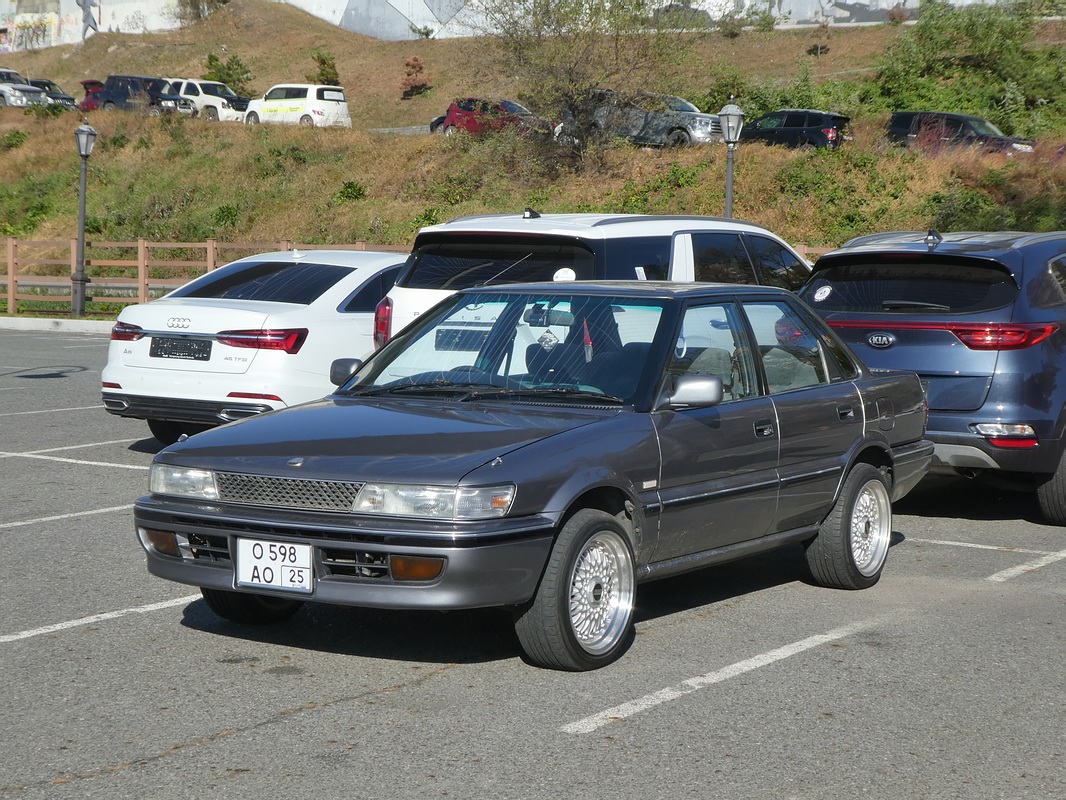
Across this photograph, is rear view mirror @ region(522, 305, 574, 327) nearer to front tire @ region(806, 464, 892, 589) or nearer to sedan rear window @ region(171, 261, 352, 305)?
front tire @ region(806, 464, 892, 589)

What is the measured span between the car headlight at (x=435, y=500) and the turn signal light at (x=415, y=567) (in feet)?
0.53

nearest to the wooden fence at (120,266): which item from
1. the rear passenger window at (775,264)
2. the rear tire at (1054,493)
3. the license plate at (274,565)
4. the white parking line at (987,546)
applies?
the rear passenger window at (775,264)

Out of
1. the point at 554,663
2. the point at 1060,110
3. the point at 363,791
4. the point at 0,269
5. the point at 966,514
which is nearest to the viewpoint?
the point at 363,791

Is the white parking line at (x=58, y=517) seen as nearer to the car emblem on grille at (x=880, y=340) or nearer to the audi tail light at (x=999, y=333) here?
the car emblem on grille at (x=880, y=340)

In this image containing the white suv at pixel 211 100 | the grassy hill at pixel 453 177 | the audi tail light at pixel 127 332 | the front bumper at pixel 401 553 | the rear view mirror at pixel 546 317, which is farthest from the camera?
the white suv at pixel 211 100

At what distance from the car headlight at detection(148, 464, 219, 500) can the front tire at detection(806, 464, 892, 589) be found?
3.07m

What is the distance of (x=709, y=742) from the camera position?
452 cm

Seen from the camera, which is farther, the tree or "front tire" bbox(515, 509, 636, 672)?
the tree

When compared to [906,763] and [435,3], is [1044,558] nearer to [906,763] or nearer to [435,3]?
[906,763]

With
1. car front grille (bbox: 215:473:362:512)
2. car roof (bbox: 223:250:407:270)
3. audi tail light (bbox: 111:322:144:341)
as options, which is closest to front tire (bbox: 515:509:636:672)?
car front grille (bbox: 215:473:362:512)

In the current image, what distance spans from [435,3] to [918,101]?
1765 inches

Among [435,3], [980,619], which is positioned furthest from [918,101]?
[435,3]

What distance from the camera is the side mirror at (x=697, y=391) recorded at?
5.58m

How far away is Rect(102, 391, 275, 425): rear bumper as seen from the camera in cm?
998
